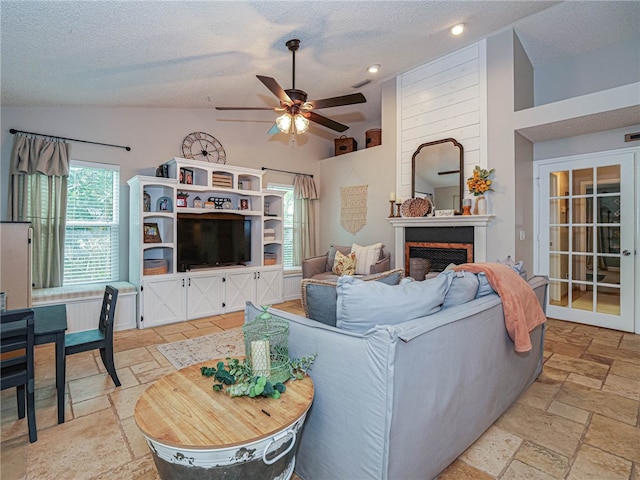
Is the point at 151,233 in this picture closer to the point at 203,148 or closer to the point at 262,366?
the point at 203,148

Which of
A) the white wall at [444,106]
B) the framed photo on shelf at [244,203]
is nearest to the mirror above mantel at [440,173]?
the white wall at [444,106]

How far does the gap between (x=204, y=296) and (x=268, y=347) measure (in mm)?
3518

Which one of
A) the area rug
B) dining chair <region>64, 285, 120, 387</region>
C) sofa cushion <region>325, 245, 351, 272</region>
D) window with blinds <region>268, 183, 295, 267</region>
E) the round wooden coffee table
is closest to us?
the round wooden coffee table

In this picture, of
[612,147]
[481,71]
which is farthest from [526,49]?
[612,147]

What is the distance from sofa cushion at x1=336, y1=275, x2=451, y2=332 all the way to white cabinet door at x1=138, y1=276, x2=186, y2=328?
11.2 feet

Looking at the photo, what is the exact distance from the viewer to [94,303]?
3.90 m

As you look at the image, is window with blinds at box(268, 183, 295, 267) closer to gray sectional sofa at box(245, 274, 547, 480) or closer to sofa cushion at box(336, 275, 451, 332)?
gray sectional sofa at box(245, 274, 547, 480)

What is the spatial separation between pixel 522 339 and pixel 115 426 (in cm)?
260

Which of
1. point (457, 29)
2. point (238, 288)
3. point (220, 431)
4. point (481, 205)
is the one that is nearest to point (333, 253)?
point (238, 288)

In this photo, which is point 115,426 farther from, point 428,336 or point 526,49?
point 526,49

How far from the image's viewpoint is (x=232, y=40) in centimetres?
307

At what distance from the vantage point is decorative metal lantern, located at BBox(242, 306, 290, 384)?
1425 mm

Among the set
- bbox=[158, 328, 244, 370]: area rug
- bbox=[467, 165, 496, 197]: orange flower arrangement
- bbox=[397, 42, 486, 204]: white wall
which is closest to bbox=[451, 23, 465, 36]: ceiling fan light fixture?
bbox=[397, 42, 486, 204]: white wall

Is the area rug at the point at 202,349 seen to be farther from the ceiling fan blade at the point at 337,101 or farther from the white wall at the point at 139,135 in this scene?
the ceiling fan blade at the point at 337,101
